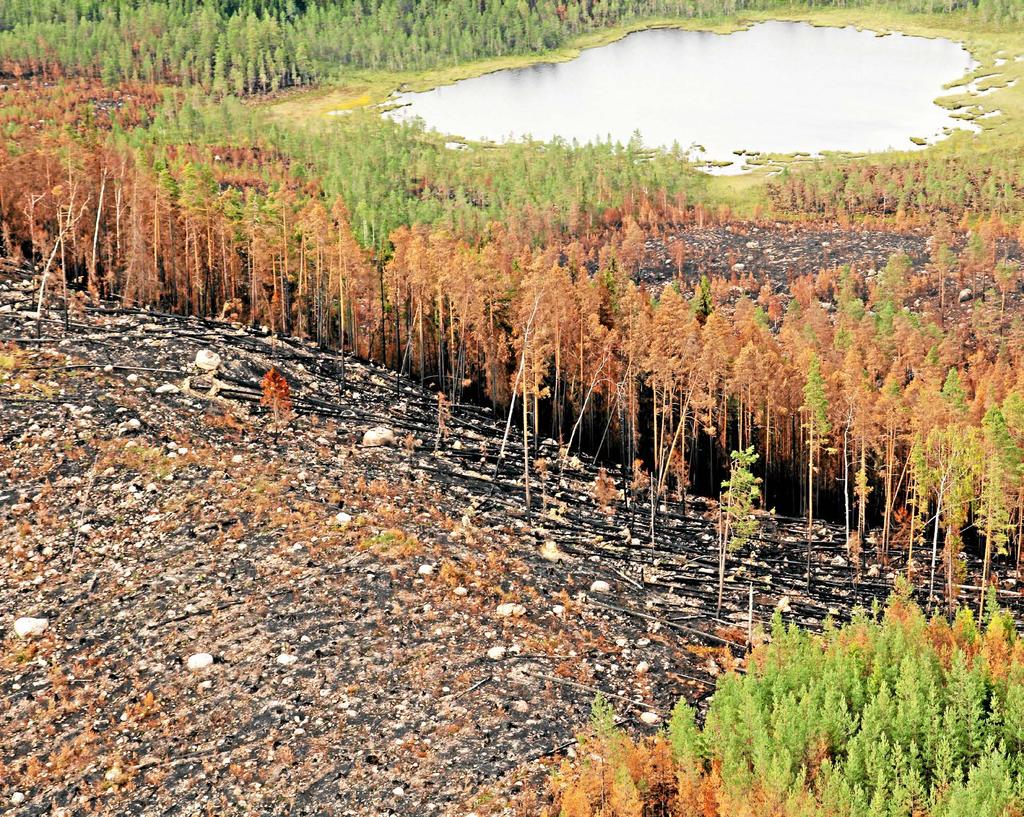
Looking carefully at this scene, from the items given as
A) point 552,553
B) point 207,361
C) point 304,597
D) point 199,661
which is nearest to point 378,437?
point 207,361

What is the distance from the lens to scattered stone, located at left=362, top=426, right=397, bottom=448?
57906 mm

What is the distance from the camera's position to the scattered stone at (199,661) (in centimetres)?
3712

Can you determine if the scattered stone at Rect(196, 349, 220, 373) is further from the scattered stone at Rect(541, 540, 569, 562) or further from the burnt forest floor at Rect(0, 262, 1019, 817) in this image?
the scattered stone at Rect(541, 540, 569, 562)

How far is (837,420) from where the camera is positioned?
73.8m

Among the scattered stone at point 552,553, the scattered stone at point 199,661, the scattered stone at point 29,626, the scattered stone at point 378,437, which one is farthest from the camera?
the scattered stone at point 378,437

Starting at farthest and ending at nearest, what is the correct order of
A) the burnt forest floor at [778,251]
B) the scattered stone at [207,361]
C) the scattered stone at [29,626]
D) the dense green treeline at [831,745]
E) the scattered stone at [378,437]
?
the burnt forest floor at [778,251] → the scattered stone at [207,361] → the scattered stone at [378,437] → the scattered stone at [29,626] → the dense green treeline at [831,745]

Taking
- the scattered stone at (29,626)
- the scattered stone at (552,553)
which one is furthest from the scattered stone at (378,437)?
the scattered stone at (29,626)

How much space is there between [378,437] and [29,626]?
2293 centimetres

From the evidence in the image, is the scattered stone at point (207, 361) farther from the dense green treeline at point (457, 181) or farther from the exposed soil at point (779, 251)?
the exposed soil at point (779, 251)

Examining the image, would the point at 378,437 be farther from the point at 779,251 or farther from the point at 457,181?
the point at 457,181

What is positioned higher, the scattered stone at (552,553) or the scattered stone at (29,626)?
the scattered stone at (29,626)

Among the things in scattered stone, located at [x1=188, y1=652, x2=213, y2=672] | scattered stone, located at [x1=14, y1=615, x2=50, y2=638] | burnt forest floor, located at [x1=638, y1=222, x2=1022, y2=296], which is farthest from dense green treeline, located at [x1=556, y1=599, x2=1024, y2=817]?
burnt forest floor, located at [x1=638, y1=222, x2=1022, y2=296]

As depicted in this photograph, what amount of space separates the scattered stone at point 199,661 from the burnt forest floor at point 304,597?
0.20 meters

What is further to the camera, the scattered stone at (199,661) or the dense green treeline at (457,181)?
the dense green treeline at (457,181)
